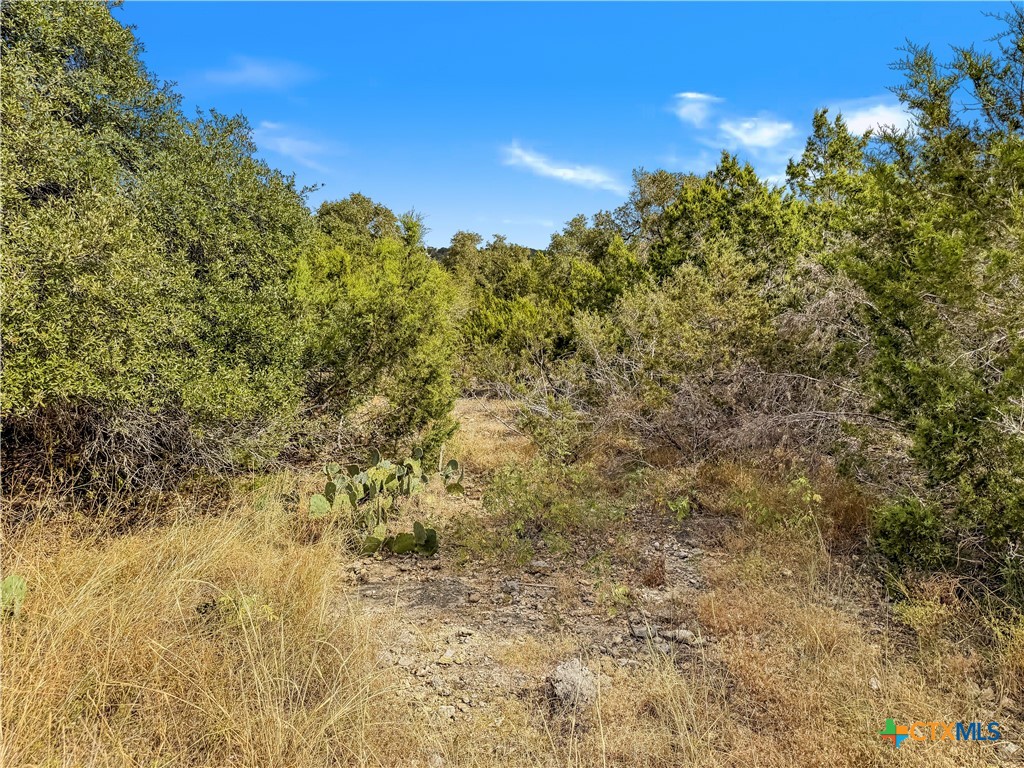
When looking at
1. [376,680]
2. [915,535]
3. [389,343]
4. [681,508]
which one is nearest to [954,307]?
[915,535]

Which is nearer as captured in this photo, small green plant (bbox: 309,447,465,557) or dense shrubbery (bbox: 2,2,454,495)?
dense shrubbery (bbox: 2,2,454,495)

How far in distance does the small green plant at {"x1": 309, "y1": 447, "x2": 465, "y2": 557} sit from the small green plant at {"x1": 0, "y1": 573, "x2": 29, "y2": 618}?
225 centimetres

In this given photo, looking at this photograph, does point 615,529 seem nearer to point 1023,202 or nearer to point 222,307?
point 1023,202

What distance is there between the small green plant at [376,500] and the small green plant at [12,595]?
2.25 meters

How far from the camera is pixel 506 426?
9695mm

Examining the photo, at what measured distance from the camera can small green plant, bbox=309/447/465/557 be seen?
4754 millimetres

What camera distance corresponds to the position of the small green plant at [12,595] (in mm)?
2531

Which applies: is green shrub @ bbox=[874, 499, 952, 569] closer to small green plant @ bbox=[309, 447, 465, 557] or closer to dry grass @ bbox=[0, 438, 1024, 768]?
dry grass @ bbox=[0, 438, 1024, 768]

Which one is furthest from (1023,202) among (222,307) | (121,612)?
(222,307)

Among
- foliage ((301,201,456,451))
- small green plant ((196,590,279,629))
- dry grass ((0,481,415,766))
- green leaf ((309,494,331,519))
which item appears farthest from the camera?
foliage ((301,201,456,451))

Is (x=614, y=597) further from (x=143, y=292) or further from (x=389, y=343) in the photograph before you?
(x=143, y=292)

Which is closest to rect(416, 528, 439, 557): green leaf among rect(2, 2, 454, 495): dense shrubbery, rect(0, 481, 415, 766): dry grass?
rect(0, 481, 415, 766): dry grass

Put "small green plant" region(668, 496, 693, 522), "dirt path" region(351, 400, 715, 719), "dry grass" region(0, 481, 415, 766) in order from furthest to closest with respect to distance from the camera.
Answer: "small green plant" region(668, 496, 693, 522) < "dirt path" region(351, 400, 715, 719) < "dry grass" region(0, 481, 415, 766)

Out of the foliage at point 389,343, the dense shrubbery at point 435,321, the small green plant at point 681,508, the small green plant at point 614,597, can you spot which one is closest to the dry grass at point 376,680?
the small green plant at point 614,597
